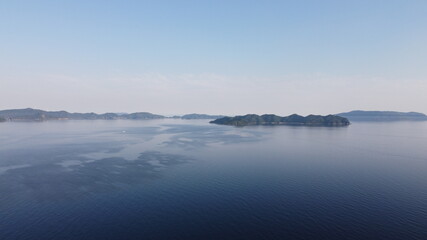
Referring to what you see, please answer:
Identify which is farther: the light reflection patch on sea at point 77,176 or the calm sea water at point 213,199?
the light reflection patch on sea at point 77,176

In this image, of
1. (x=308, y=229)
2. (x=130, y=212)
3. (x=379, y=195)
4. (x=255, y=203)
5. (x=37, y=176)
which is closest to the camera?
(x=308, y=229)

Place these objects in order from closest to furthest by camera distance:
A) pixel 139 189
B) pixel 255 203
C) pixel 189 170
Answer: pixel 255 203
pixel 139 189
pixel 189 170

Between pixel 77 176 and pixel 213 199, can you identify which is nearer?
pixel 213 199

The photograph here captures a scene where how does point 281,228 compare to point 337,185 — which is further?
point 337,185

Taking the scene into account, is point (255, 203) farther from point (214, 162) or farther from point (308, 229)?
point (214, 162)

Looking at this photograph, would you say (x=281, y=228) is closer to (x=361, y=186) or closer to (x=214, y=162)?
(x=361, y=186)

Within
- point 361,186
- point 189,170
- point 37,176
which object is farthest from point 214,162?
point 37,176

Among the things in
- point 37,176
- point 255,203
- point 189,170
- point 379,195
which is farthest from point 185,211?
point 37,176

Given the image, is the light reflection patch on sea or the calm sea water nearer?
the calm sea water

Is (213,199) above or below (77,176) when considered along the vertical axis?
below
